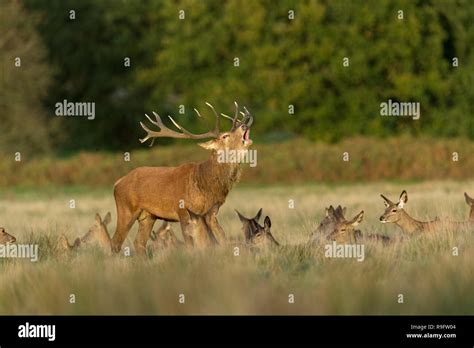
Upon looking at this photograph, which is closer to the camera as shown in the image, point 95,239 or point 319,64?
Result: point 95,239

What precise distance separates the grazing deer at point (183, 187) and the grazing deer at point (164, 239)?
16 centimetres

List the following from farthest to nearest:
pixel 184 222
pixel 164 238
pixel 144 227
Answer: pixel 144 227 → pixel 164 238 → pixel 184 222

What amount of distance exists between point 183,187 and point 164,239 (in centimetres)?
75

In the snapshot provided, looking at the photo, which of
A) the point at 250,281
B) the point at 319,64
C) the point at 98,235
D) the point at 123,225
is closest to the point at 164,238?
the point at 123,225

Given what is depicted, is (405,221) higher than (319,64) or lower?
lower

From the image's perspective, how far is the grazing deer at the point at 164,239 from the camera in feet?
43.6

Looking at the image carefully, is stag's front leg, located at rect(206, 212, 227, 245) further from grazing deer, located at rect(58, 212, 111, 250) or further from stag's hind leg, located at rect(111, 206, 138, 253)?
grazing deer, located at rect(58, 212, 111, 250)

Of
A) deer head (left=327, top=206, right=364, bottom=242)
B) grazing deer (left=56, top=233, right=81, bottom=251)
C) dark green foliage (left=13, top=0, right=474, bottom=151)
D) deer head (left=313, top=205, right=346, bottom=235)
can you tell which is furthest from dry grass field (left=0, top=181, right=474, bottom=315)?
dark green foliage (left=13, top=0, right=474, bottom=151)

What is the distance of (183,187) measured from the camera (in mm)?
13539

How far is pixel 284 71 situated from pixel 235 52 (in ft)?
7.07

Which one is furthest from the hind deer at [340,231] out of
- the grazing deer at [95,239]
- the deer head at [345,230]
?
the grazing deer at [95,239]

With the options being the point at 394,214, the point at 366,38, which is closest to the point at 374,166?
the point at 366,38

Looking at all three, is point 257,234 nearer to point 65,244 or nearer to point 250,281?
point 65,244

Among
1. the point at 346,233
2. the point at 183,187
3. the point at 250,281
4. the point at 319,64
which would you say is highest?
the point at 319,64
